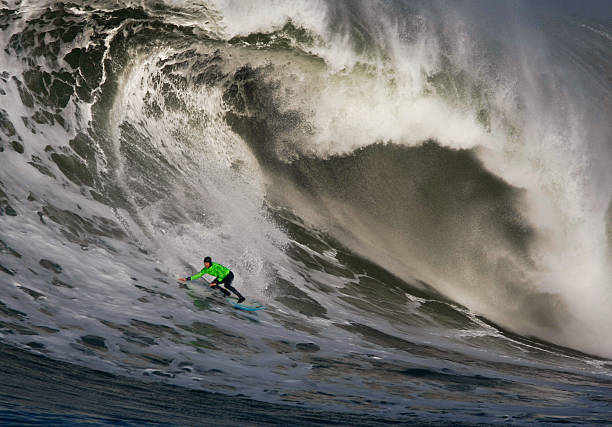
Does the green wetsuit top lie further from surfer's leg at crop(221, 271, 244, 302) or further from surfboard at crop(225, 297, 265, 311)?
surfboard at crop(225, 297, 265, 311)

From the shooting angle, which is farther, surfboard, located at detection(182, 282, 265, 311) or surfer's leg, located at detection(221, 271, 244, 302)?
surfer's leg, located at detection(221, 271, 244, 302)

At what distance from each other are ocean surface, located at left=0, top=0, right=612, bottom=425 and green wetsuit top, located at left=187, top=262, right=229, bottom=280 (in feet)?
0.68

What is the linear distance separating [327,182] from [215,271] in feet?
12.0

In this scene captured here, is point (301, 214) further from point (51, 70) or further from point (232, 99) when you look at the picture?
point (51, 70)

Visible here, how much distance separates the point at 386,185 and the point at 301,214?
175cm

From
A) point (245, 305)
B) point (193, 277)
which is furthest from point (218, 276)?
point (245, 305)

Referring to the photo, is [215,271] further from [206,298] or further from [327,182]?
[327,182]

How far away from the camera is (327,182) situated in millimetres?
11320

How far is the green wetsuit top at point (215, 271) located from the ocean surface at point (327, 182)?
207mm

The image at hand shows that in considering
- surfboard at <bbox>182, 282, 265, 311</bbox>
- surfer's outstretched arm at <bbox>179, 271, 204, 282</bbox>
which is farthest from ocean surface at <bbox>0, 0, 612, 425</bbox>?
surfer's outstretched arm at <bbox>179, 271, 204, 282</bbox>

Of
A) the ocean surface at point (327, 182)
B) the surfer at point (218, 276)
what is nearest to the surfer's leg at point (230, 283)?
the surfer at point (218, 276)

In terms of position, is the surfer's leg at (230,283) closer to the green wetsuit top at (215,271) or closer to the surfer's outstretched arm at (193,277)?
the green wetsuit top at (215,271)

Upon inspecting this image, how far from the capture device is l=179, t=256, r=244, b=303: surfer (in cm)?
823

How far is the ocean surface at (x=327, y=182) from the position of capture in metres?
7.83
